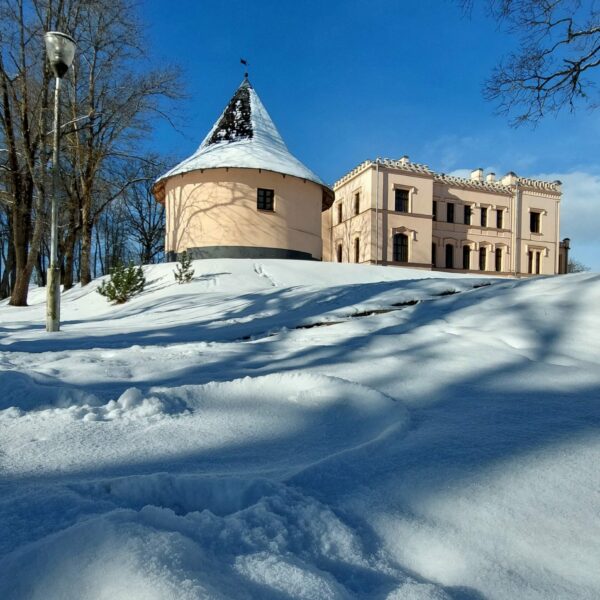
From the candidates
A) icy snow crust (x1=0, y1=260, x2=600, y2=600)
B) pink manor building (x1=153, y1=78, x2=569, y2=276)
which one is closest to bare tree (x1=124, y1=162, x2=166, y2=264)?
pink manor building (x1=153, y1=78, x2=569, y2=276)

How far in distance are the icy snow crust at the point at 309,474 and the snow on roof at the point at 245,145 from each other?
14280 millimetres

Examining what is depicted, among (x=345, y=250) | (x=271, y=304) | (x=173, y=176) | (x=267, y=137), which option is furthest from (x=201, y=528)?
(x=345, y=250)

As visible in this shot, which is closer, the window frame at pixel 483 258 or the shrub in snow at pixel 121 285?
the shrub in snow at pixel 121 285

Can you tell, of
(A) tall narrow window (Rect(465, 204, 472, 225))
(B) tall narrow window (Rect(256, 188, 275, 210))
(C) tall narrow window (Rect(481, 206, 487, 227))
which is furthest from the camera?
(C) tall narrow window (Rect(481, 206, 487, 227))

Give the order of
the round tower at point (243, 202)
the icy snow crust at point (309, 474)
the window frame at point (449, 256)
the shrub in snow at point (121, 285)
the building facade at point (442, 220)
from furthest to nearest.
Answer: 1. the window frame at point (449, 256)
2. the building facade at point (442, 220)
3. the round tower at point (243, 202)
4. the shrub in snow at point (121, 285)
5. the icy snow crust at point (309, 474)

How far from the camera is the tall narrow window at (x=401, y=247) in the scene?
30625mm

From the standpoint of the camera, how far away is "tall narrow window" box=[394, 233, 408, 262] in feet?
100

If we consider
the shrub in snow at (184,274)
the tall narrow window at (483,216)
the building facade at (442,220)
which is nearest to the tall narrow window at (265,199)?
the shrub in snow at (184,274)

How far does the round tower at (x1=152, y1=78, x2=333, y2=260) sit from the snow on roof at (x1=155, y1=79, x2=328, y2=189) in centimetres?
4

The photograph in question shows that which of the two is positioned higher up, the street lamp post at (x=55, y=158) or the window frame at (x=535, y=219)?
the window frame at (x=535, y=219)

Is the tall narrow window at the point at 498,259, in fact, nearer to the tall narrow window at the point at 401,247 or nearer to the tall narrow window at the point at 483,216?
the tall narrow window at the point at 483,216

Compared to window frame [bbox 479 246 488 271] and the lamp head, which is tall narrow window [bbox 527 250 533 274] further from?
the lamp head

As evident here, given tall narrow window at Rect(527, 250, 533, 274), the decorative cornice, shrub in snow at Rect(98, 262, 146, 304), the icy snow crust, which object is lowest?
the icy snow crust

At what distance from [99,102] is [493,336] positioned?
19.6m
